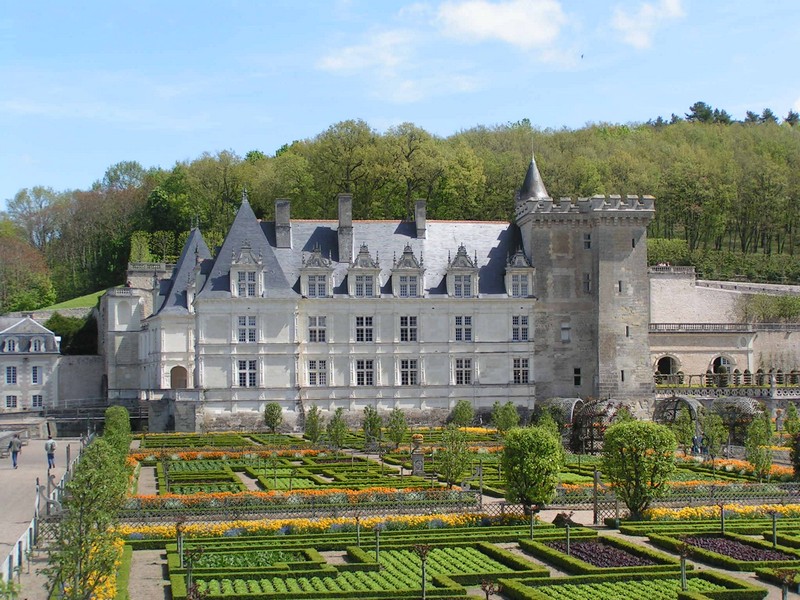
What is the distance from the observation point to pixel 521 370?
58.9 m

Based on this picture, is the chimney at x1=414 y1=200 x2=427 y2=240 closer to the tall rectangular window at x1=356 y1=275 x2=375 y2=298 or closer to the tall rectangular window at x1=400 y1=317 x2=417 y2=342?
the tall rectangular window at x1=356 y1=275 x2=375 y2=298

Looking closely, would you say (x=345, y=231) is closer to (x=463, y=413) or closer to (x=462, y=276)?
(x=462, y=276)

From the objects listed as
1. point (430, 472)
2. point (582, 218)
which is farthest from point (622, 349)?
point (430, 472)

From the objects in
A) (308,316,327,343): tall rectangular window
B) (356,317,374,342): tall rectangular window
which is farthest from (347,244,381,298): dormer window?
(308,316,327,343): tall rectangular window

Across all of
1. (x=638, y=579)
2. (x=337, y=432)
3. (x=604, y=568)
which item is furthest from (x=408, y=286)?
(x=638, y=579)

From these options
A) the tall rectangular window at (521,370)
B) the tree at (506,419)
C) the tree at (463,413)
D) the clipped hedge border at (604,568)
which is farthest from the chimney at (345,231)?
the clipped hedge border at (604,568)

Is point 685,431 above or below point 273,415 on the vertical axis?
below

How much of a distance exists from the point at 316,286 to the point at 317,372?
445 cm

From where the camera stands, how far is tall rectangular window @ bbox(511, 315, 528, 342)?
58906 millimetres

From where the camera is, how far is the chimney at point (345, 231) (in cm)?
5831

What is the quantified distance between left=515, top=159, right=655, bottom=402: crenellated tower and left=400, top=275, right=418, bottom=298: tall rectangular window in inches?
259

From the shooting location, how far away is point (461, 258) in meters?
58.4

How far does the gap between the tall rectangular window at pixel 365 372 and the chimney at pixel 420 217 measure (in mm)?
7810

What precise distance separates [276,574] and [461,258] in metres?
37.4
